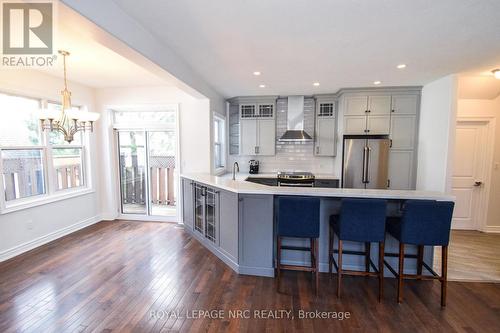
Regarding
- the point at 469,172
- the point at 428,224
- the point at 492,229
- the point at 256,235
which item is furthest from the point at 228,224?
the point at 492,229

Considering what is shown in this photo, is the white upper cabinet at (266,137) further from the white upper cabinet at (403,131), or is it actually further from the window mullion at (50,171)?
the window mullion at (50,171)

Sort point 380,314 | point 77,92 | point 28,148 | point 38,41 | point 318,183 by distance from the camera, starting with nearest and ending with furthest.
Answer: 1. point 380,314
2. point 38,41
3. point 28,148
4. point 77,92
5. point 318,183

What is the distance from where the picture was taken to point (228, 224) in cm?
298

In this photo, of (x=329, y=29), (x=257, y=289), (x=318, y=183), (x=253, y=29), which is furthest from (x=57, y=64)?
(x=318, y=183)

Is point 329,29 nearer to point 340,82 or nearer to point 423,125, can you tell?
point 340,82

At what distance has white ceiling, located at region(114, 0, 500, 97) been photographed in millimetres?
1868

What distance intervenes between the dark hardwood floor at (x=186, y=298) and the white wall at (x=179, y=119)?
178 cm

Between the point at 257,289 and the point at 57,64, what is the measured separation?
3977 mm

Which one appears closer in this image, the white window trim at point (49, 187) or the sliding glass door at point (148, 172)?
the white window trim at point (49, 187)

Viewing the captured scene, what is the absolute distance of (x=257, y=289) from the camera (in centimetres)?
252

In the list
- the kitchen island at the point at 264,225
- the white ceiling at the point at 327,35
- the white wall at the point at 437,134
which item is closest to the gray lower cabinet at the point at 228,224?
the kitchen island at the point at 264,225

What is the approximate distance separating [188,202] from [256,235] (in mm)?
1808

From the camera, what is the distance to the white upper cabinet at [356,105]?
441cm

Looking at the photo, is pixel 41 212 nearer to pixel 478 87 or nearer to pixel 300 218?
pixel 300 218
